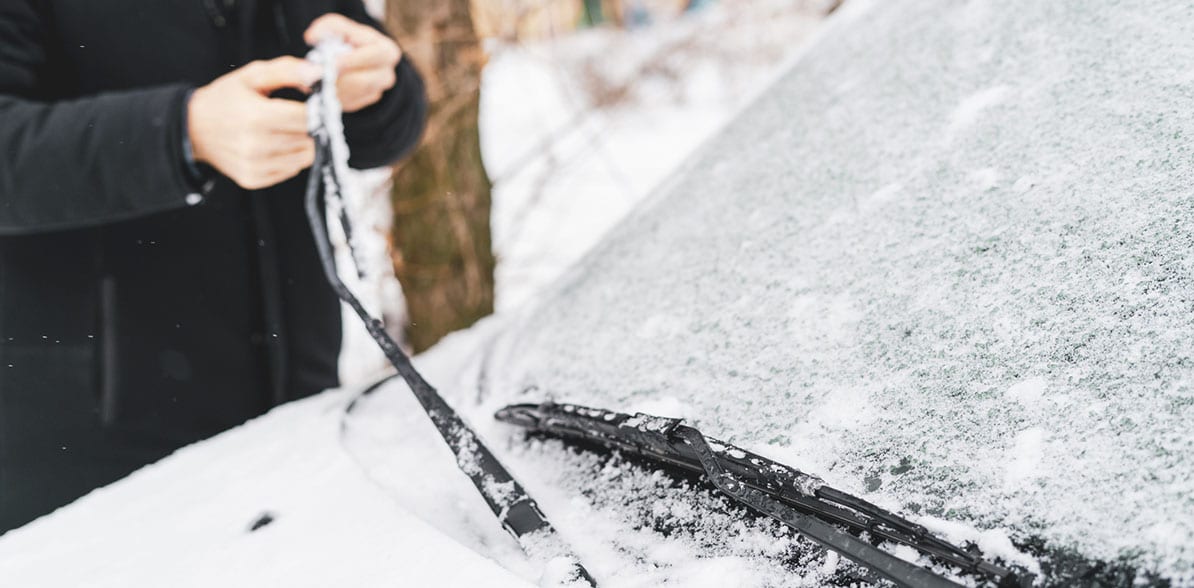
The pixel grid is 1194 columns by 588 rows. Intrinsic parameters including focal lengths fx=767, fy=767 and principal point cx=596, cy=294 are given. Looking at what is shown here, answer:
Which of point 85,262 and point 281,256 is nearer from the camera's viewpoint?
point 85,262

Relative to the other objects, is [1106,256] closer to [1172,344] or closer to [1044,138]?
[1172,344]

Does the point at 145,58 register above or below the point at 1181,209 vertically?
above

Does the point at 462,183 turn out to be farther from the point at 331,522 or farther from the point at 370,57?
the point at 331,522

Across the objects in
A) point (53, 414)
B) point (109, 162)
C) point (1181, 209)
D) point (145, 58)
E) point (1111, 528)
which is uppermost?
point (145, 58)

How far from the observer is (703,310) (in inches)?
43.0

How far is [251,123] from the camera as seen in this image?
116 centimetres

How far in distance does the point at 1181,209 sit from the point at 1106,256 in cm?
9

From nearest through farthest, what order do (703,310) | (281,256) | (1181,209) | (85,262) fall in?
(1181,209) → (703,310) → (85,262) → (281,256)

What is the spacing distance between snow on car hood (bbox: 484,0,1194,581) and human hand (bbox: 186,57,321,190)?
19.3 inches

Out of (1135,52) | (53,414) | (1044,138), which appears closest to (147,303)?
(53,414)

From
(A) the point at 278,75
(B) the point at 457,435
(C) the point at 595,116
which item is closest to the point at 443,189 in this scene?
(C) the point at 595,116

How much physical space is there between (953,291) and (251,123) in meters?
1.00

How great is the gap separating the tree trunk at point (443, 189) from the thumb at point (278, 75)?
216 centimetres

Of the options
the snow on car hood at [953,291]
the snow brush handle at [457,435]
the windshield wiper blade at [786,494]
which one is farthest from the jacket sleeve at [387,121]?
the windshield wiper blade at [786,494]
